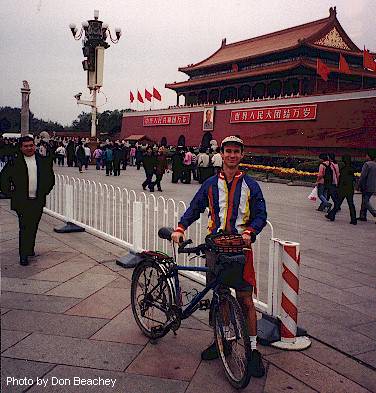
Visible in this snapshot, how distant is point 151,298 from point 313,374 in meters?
1.25

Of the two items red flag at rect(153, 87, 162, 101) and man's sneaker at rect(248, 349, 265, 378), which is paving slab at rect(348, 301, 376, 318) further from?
red flag at rect(153, 87, 162, 101)

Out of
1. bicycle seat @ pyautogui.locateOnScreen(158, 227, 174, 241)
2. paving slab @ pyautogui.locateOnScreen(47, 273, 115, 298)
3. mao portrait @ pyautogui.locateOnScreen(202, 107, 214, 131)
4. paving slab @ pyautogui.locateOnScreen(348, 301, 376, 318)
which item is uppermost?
mao portrait @ pyautogui.locateOnScreen(202, 107, 214, 131)

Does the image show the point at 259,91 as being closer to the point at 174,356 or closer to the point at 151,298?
the point at 151,298

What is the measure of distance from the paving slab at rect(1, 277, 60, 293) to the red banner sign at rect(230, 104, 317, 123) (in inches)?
878

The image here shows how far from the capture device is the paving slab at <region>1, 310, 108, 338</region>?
3.46 meters

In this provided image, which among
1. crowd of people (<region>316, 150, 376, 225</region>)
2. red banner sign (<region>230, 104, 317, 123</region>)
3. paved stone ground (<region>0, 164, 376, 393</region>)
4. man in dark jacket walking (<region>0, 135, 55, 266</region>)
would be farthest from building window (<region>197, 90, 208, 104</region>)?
man in dark jacket walking (<region>0, 135, 55, 266</region>)

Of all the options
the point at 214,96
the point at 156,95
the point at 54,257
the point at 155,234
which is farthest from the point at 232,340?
the point at 214,96

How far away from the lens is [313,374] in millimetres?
2938

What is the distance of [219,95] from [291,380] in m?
34.0

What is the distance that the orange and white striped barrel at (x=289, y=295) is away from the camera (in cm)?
331

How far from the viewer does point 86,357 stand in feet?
10.0

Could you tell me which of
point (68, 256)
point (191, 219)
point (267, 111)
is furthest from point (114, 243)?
point (267, 111)

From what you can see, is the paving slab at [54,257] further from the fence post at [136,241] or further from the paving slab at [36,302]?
the paving slab at [36,302]

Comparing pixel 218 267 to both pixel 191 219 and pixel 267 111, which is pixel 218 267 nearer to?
pixel 191 219
